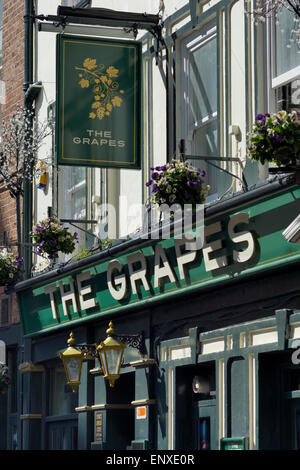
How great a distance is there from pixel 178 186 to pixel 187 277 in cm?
117

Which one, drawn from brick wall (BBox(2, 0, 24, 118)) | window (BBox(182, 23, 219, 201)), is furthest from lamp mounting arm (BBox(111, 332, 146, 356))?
brick wall (BBox(2, 0, 24, 118))

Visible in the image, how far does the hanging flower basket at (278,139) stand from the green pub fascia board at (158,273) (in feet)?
1.98

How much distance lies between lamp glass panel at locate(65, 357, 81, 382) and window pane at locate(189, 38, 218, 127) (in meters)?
3.71

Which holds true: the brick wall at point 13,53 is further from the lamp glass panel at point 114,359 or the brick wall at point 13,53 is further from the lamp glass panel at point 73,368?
the lamp glass panel at point 114,359

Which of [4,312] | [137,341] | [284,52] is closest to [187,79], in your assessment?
[284,52]

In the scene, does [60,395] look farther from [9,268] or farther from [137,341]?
[137,341]

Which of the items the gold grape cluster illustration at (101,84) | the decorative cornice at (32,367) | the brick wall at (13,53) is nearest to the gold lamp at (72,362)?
the decorative cornice at (32,367)

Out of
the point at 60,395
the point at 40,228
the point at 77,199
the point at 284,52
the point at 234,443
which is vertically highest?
the point at 284,52

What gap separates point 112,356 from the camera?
47.0 ft

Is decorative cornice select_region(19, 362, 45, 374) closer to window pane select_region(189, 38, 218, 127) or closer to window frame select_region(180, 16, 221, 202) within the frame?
window frame select_region(180, 16, 221, 202)

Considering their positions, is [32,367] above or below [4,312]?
below

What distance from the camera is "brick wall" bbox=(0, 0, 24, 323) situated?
65.8 ft
